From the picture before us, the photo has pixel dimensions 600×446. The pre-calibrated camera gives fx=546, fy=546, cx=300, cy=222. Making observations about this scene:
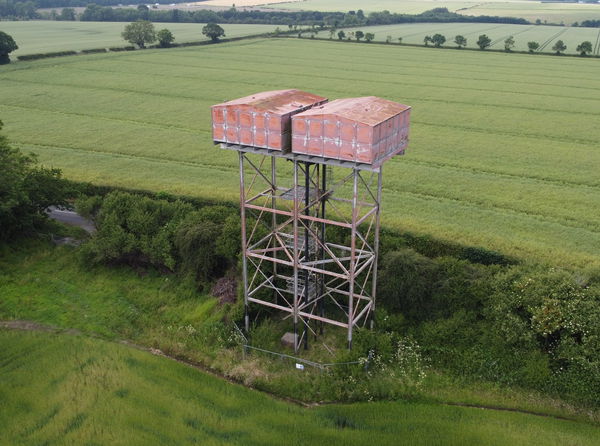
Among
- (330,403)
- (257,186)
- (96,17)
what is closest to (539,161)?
(257,186)

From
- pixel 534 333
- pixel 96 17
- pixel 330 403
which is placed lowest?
pixel 330 403

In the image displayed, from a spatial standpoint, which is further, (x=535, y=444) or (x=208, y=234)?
(x=208, y=234)

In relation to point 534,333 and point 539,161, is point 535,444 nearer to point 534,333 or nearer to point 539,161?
point 534,333

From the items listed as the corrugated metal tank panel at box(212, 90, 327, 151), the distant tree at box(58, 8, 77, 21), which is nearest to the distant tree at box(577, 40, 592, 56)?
the corrugated metal tank panel at box(212, 90, 327, 151)

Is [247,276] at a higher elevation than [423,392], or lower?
higher

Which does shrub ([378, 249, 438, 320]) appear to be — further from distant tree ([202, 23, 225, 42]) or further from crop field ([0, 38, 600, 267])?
distant tree ([202, 23, 225, 42])

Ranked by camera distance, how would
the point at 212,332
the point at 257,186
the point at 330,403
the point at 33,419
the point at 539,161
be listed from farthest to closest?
the point at 539,161
the point at 257,186
the point at 212,332
the point at 330,403
the point at 33,419

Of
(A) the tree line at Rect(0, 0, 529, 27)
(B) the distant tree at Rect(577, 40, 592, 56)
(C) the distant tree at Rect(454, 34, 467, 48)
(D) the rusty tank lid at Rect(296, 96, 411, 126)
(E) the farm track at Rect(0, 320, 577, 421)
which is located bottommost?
(E) the farm track at Rect(0, 320, 577, 421)
